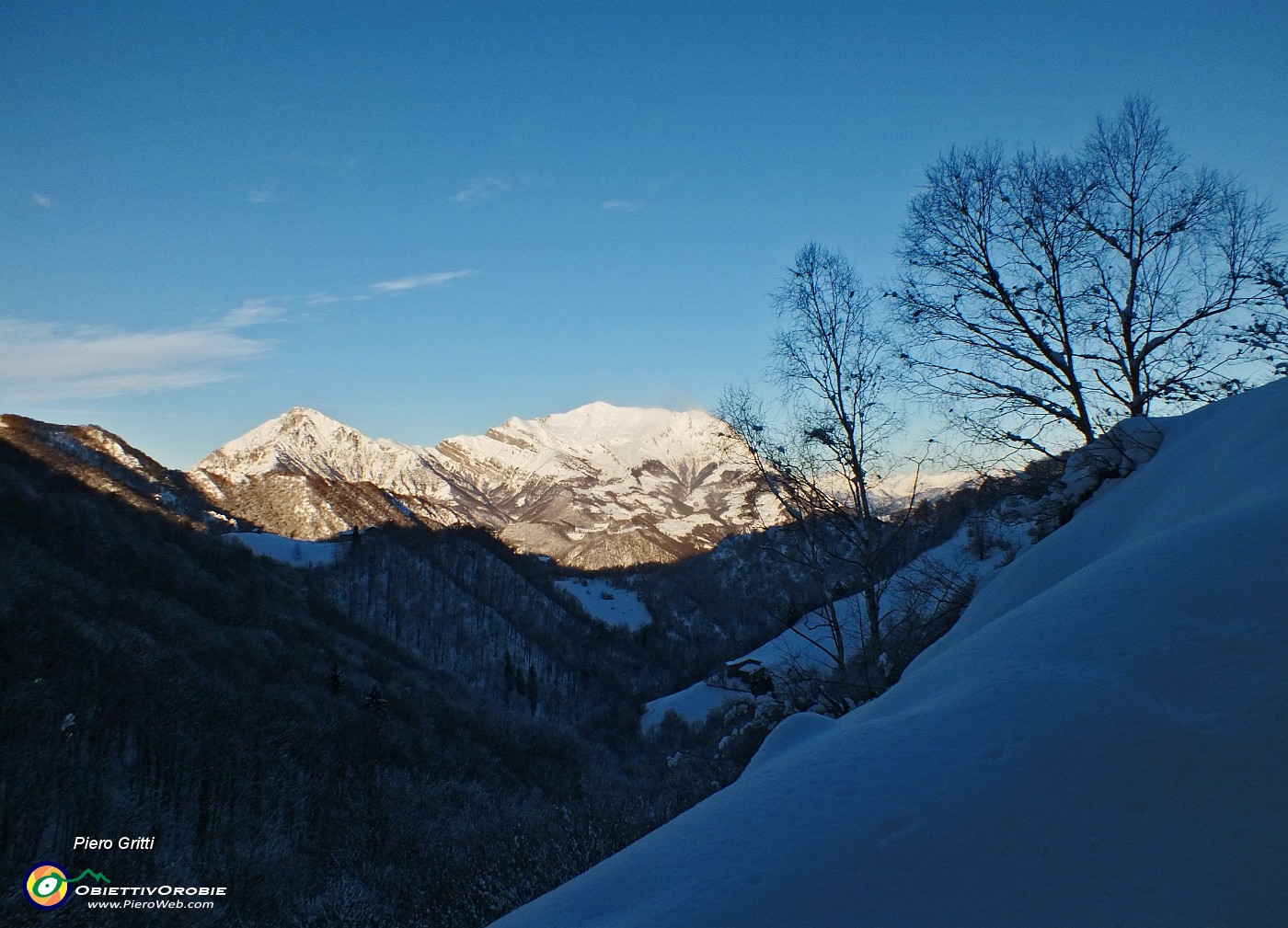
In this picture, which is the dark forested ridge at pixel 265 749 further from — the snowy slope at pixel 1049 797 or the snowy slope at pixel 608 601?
the snowy slope at pixel 608 601

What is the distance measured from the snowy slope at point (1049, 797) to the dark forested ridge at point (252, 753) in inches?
294

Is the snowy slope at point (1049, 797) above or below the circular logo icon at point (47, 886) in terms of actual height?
above

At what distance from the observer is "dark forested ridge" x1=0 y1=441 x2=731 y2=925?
35.1 feet

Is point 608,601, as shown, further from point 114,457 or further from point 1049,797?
point 1049,797

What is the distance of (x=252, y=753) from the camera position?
63.4 feet

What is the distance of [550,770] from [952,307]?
30.4m

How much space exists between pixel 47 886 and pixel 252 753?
37.0 ft

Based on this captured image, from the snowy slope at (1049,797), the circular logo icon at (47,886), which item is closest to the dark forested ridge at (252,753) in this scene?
the circular logo icon at (47,886)

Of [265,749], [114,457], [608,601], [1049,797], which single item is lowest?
[608,601]

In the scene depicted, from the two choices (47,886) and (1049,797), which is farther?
(47,886)

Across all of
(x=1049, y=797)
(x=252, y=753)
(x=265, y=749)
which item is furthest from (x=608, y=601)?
(x=1049, y=797)

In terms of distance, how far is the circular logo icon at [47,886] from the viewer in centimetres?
835

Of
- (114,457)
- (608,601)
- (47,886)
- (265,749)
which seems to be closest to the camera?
(47,886)

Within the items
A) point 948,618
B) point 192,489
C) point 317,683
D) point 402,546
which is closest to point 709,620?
point 402,546
